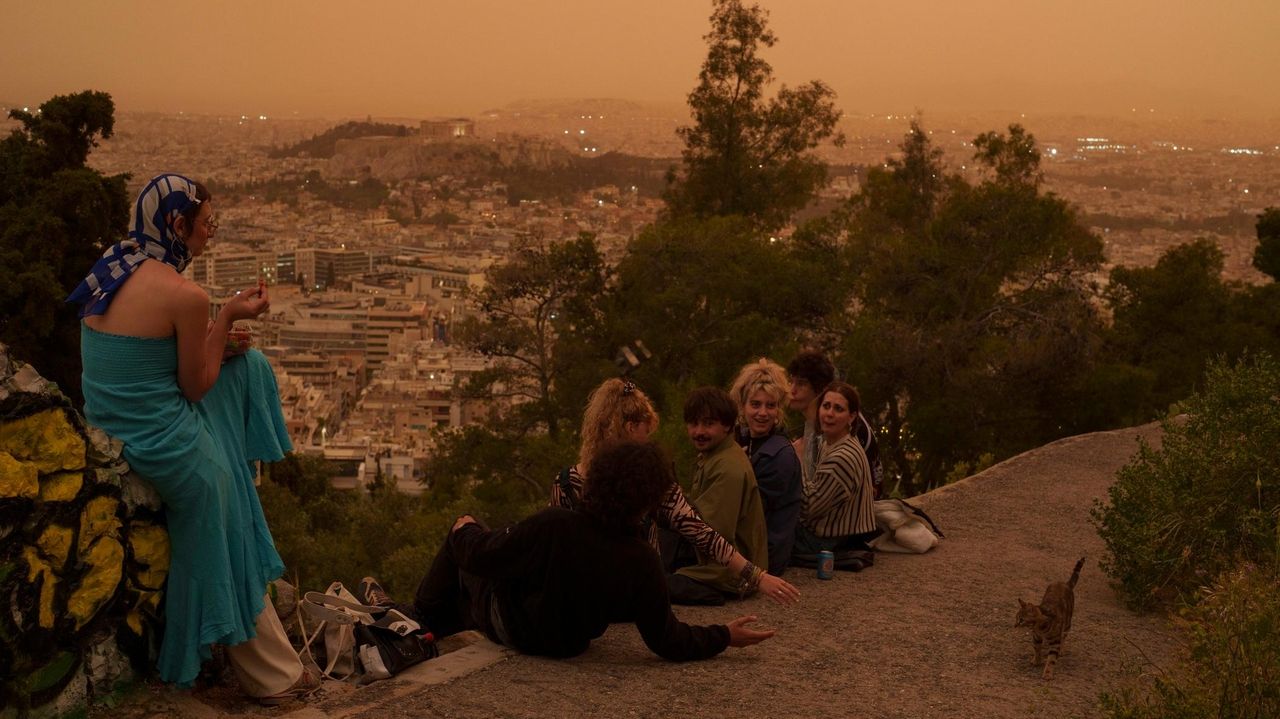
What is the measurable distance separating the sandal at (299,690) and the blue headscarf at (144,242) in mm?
1344

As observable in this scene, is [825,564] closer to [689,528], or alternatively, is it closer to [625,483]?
[689,528]

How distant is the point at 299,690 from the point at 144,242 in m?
1.53

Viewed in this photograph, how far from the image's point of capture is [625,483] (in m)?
4.33

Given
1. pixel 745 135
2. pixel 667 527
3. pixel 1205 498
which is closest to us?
pixel 667 527

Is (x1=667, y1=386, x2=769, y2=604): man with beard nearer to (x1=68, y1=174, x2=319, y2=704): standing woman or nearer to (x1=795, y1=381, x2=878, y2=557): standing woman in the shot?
(x1=795, y1=381, x2=878, y2=557): standing woman

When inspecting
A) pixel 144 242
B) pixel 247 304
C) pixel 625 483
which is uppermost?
pixel 144 242

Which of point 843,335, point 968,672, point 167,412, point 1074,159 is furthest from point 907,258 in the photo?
point 1074,159

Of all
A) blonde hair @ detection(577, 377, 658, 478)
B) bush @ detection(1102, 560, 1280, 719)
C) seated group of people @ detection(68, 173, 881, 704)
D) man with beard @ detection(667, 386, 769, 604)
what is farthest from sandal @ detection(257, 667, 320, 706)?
bush @ detection(1102, 560, 1280, 719)

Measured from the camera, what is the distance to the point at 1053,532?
784cm

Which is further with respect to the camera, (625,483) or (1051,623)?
(1051,623)

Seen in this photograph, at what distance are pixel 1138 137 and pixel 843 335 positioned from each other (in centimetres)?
4160

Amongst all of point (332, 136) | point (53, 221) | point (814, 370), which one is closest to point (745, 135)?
point (53, 221)

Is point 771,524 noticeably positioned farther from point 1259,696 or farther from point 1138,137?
point 1138,137

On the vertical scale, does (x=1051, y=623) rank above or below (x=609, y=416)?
below
